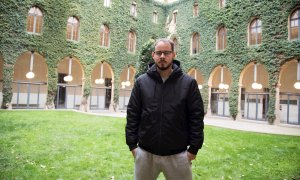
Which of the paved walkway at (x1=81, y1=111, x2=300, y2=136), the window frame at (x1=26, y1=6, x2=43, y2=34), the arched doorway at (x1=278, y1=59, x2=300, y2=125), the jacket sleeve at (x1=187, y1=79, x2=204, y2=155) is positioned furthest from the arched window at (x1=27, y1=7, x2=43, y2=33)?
the jacket sleeve at (x1=187, y1=79, x2=204, y2=155)

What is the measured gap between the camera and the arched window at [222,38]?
2156cm

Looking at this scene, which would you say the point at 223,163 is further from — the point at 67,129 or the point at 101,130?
the point at 67,129

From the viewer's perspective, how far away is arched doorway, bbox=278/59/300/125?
17641 millimetres

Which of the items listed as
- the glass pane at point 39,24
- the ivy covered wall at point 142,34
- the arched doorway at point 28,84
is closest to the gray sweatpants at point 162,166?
the ivy covered wall at point 142,34

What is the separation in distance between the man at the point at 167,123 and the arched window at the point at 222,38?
20.1 m

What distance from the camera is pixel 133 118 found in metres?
2.95

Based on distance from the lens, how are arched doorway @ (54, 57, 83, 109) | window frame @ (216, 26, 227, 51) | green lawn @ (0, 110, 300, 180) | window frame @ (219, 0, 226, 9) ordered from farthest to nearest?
→ arched doorway @ (54, 57, 83, 109) < window frame @ (219, 0, 226, 9) < window frame @ (216, 26, 227, 51) < green lawn @ (0, 110, 300, 180)

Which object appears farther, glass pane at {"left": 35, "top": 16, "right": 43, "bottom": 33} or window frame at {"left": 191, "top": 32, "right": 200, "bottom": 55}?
window frame at {"left": 191, "top": 32, "right": 200, "bottom": 55}

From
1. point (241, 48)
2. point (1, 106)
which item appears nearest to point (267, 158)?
point (241, 48)

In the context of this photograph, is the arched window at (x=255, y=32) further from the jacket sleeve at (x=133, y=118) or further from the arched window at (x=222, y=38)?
the jacket sleeve at (x=133, y=118)

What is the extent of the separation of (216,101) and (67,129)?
54.6 ft

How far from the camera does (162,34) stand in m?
28.1

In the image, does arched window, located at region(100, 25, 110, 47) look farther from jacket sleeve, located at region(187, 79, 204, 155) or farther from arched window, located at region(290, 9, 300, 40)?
jacket sleeve, located at region(187, 79, 204, 155)

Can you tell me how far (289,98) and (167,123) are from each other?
741 inches
